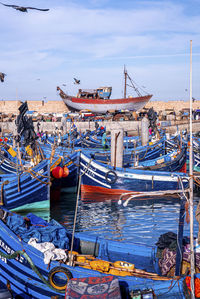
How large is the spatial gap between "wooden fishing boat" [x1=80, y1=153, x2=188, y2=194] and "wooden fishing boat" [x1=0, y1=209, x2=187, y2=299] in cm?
923

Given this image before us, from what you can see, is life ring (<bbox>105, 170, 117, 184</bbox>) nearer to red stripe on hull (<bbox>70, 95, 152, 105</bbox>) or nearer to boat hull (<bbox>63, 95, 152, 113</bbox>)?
boat hull (<bbox>63, 95, 152, 113</bbox>)

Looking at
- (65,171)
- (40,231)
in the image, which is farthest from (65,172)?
(40,231)

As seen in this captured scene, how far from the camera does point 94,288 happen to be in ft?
22.7

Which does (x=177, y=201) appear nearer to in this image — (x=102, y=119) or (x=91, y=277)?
(x=91, y=277)

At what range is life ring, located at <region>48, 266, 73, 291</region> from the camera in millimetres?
7797

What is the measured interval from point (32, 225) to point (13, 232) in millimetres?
1467

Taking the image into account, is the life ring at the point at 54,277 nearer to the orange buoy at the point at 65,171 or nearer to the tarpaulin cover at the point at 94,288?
the tarpaulin cover at the point at 94,288

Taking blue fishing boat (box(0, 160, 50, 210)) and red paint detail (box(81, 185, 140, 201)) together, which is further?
red paint detail (box(81, 185, 140, 201))

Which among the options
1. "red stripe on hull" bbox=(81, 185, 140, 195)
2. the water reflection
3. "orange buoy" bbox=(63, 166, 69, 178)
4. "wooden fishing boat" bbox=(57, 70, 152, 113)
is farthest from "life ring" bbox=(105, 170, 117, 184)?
"wooden fishing boat" bbox=(57, 70, 152, 113)

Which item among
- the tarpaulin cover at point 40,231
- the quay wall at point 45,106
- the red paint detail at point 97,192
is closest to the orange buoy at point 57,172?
the red paint detail at point 97,192

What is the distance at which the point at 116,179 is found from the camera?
19375mm

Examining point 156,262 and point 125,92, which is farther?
point 125,92

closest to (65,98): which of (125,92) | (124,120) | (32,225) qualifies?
(125,92)

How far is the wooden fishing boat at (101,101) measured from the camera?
2472 inches
